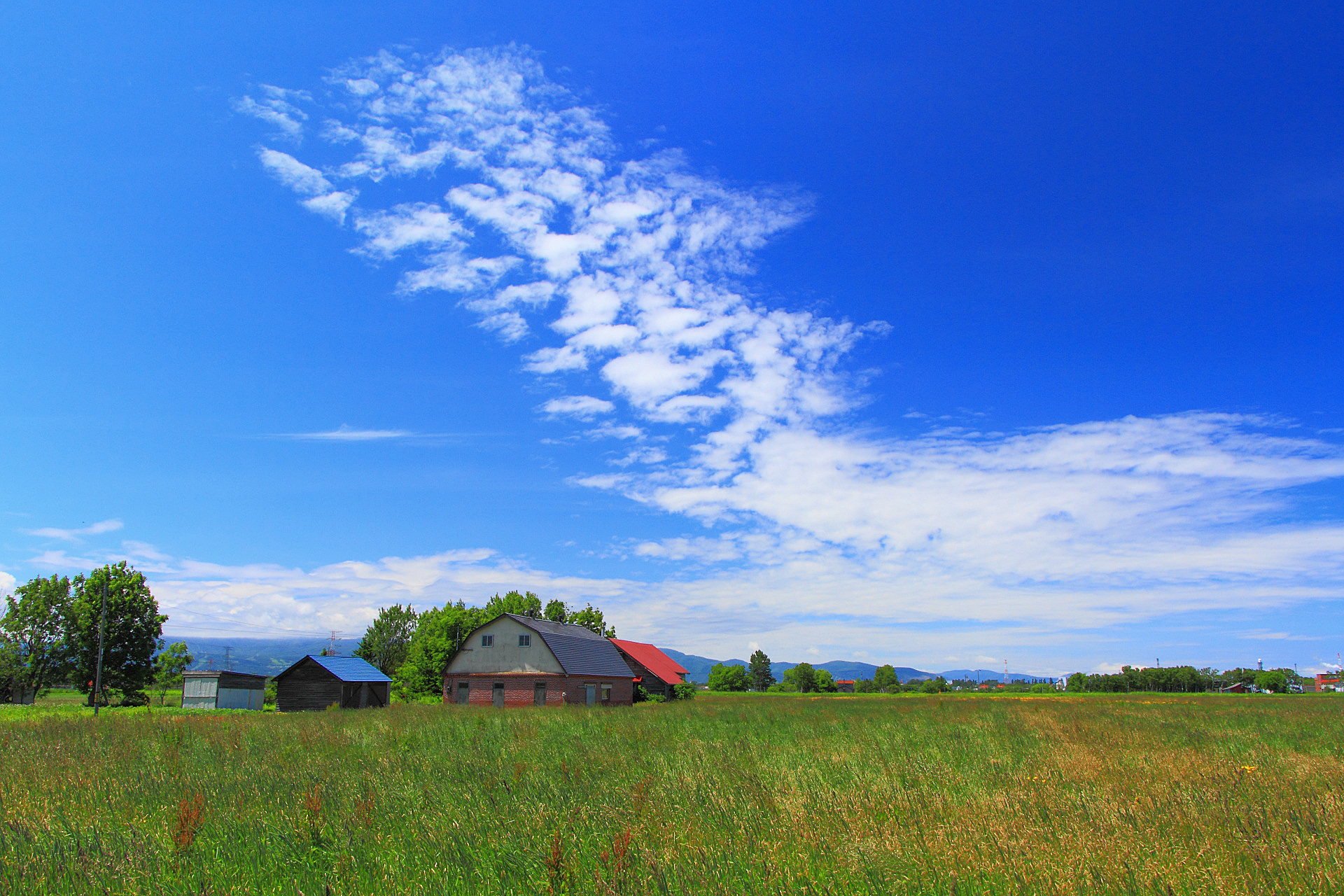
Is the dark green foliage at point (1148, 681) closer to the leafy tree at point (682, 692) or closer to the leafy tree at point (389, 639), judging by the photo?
the leafy tree at point (682, 692)

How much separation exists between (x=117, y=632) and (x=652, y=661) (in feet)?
159

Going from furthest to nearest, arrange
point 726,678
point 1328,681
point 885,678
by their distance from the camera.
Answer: point 1328,681 → point 885,678 → point 726,678

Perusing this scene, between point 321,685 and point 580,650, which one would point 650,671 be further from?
point 321,685

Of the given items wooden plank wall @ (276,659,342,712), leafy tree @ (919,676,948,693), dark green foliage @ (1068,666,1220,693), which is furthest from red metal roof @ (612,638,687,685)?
dark green foliage @ (1068,666,1220,693)

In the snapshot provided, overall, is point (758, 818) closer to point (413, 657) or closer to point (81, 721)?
point (81, 721)

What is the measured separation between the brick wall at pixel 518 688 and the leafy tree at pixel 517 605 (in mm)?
22027

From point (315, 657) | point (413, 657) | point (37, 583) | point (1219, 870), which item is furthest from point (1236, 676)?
point (37, 583)

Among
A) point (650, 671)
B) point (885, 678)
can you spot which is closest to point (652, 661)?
point (650, 671)

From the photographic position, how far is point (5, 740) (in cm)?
1359

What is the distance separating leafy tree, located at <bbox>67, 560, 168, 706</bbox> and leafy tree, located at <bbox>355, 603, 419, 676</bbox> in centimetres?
4667

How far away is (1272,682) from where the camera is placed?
14088 cm

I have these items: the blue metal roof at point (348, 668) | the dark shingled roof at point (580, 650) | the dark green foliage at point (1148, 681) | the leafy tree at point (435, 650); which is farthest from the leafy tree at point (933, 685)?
the blue metal roof at point (348, 668)

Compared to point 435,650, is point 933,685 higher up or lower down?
lower down

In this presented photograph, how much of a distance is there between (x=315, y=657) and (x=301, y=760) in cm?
4649
